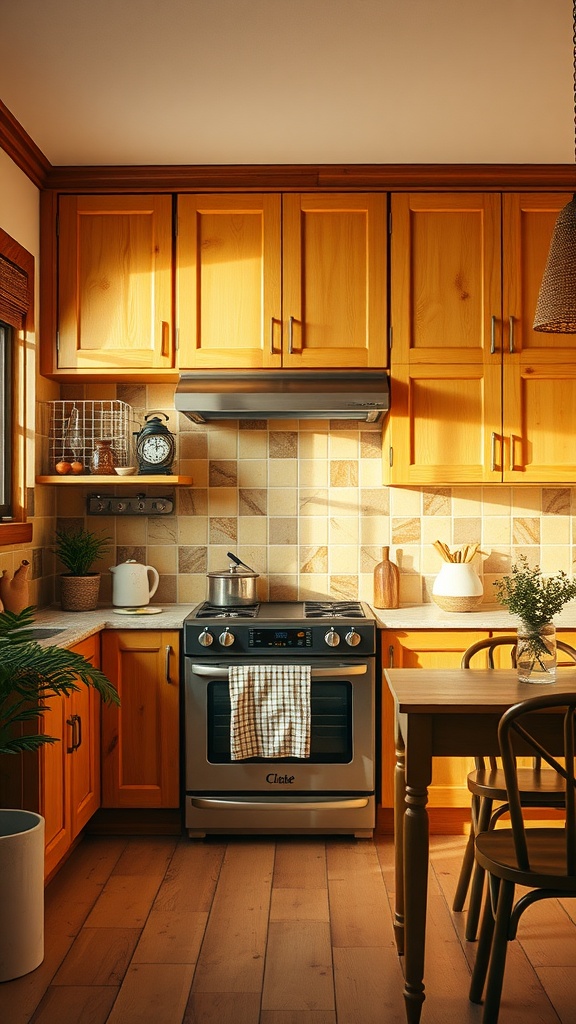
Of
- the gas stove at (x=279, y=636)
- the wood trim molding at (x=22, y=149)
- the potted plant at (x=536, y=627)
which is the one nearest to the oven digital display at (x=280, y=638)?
the gas stove at (x=279, y=636)

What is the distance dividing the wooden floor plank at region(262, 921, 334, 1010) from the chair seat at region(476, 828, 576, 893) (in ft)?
1.92

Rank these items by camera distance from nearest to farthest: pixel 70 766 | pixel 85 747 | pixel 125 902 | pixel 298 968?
1. pixel 298 968
2. pixel 125 902
3. pixel 70 766
4. pixel 85 747

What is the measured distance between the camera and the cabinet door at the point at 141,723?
3404mm

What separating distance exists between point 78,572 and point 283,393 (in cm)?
116

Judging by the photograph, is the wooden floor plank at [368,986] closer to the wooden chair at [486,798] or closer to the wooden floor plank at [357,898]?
the wooden floor plank at [357,898]

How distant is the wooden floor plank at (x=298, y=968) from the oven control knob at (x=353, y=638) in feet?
3.30

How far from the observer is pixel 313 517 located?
3.97 metres

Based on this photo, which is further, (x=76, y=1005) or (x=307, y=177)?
(x=307, y=177)

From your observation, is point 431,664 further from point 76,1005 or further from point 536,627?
point 76,1005

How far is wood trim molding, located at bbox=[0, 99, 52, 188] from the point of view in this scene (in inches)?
124

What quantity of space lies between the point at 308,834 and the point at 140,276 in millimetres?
2339

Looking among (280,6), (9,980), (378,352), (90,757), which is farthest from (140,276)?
(9,980)

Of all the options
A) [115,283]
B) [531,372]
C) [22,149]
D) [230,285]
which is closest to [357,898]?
[531,372]

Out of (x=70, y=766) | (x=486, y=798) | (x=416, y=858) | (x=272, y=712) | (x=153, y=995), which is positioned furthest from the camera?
(x=272, y=712)
